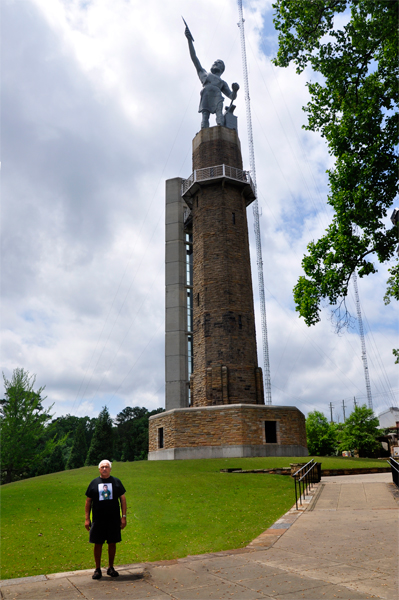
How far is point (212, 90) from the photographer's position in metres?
41.7

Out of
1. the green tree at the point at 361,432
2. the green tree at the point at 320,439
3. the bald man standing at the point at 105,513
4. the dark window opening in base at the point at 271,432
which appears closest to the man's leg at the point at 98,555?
the bald man standing at the point at 105,513

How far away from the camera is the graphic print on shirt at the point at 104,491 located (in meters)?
6.64

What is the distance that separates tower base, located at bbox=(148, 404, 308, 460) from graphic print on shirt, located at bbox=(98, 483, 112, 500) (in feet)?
76.7

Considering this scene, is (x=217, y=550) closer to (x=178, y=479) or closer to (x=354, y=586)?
(x=354, y=586)

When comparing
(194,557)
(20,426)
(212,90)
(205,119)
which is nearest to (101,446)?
(20,426)

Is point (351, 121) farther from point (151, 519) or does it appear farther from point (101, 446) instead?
point (101, 446)

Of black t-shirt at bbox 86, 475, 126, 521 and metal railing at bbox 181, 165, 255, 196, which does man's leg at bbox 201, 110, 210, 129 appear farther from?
black t-shirt at bbox 86, 475, 126, 521

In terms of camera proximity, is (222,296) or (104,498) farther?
(222,296)

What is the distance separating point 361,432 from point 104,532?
43.2 m

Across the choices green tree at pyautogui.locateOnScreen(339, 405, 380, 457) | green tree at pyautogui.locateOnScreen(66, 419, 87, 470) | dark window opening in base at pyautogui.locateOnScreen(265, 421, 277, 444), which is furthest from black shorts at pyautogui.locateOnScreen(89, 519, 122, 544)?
green tree at pyautogui.locateOnScreen(66, 419, 87, 470)

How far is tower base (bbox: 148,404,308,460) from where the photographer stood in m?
29.3

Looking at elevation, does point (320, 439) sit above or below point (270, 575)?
above

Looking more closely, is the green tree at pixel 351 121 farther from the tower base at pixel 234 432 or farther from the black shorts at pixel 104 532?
the tower base at pixel 234 432

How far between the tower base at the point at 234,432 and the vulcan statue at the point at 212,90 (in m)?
25.1
